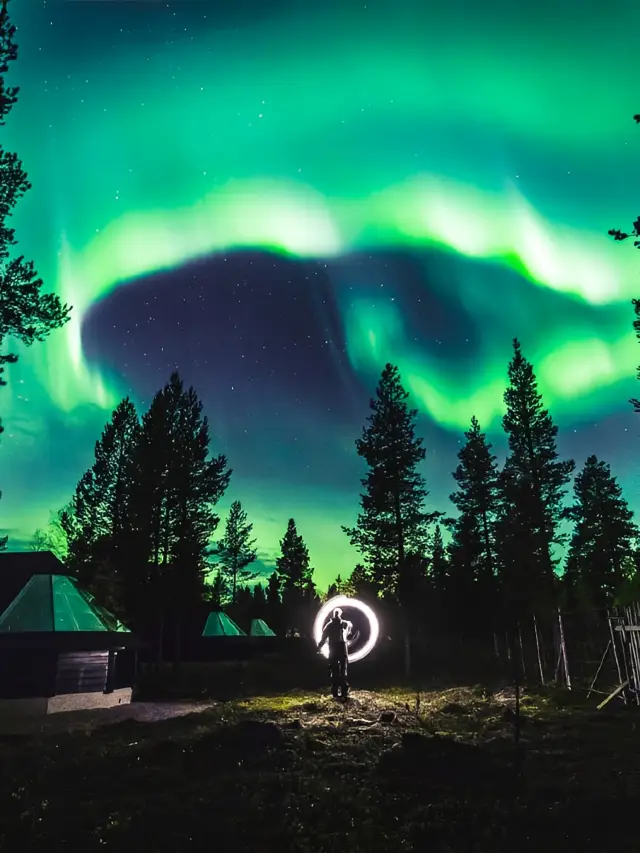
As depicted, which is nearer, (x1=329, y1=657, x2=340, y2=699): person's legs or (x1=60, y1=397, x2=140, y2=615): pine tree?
(x1=329, y1=657, x2=340, y2=699): person's legs

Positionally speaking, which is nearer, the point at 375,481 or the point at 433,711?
the point at 433,711

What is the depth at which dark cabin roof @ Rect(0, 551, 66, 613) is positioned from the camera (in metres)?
20.9

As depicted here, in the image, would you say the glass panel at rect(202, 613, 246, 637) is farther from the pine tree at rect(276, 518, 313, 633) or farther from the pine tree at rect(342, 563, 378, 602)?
the pine tree at rect(276, 518, 313, 633)

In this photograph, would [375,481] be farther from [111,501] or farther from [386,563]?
[111,501]

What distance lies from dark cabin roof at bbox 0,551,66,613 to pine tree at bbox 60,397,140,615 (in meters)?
5.95

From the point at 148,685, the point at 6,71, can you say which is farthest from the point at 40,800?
the point at 148,685

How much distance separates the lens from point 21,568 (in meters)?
21.8

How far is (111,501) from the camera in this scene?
33844 mm

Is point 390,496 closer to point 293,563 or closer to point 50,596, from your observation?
point 50,596

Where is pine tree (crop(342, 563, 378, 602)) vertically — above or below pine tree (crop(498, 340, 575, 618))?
below

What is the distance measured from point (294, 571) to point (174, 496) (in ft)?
186

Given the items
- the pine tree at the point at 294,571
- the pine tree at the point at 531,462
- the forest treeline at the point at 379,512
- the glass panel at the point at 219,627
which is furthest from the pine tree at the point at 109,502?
the pine tree at the point at 294,571

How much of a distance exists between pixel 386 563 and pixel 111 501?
1565 cm

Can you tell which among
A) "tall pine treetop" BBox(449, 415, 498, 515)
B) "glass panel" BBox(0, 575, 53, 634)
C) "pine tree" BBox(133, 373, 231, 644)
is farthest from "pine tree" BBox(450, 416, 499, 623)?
"glass panel" BBox(0, 575, 53, 634)
